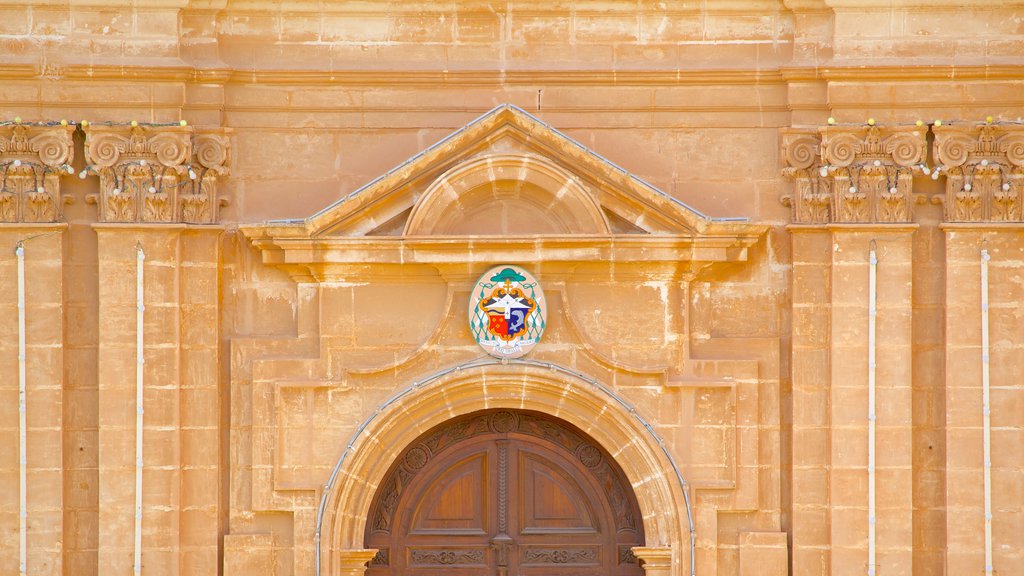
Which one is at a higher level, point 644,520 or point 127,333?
point 127,333

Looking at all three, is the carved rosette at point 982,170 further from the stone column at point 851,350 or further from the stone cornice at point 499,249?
the stone cornice at point 499,249

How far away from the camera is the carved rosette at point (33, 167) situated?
1266 centimetres

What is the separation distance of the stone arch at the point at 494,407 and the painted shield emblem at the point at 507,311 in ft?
0.56

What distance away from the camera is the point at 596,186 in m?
12.8

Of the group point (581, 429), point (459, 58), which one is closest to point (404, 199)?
point (459, 58)

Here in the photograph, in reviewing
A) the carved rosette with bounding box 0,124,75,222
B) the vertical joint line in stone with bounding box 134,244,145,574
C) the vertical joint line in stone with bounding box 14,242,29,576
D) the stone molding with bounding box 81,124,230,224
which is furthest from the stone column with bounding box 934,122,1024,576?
the vertical joint line in stone with bounding box 14,242,29,576

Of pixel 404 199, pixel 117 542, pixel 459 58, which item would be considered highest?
pixel 459 58

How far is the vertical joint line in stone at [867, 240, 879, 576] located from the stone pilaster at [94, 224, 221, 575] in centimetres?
527

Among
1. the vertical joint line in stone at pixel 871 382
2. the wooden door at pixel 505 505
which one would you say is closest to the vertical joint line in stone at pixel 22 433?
the wooden door at pixel 505 505

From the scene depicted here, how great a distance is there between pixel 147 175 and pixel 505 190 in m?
2.90

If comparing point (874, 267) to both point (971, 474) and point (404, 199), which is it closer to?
point (971, 474)

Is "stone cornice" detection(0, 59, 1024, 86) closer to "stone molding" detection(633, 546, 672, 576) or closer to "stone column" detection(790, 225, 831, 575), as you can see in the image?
"stone column" detection(790, 225, 831, 575)

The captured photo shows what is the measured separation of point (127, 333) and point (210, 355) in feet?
2.24

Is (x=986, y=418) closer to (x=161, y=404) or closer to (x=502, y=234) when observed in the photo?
(x=502, y=234)
